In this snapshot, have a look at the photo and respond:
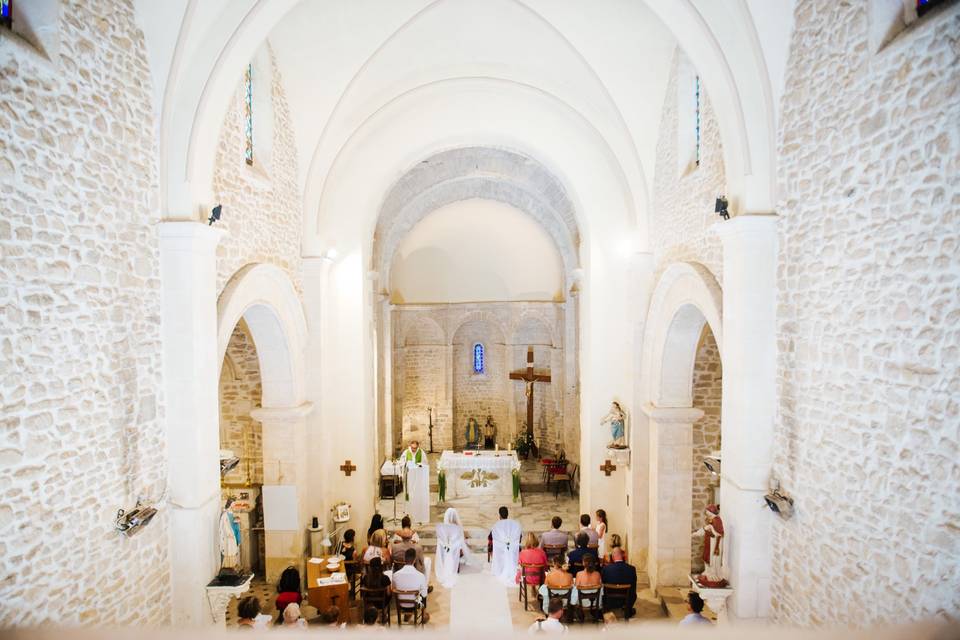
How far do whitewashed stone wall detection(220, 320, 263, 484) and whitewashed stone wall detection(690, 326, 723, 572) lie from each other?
25.5 ft

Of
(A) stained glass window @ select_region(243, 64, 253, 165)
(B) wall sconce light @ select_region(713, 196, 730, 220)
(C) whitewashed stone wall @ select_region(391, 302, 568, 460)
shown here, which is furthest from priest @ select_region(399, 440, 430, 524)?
(B) wall sconce light @ select_region(713, 196, 730, 220)

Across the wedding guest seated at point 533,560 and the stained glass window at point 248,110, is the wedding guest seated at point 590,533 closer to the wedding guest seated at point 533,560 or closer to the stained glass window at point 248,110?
the wedding guest seated at point 533,560

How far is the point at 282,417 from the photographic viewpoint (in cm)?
916

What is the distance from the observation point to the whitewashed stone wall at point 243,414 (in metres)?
10.6

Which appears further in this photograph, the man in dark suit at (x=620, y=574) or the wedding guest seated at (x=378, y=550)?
the wedding guest seated at (x=378, y=550)

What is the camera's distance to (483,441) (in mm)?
19406

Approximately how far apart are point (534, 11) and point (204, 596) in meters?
8.59

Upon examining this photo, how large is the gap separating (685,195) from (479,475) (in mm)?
9048

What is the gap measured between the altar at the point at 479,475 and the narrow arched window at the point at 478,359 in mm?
5667

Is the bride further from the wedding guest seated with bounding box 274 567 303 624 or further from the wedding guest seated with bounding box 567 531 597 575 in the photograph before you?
the wedding guest seated with bounding box 274 567 303 624

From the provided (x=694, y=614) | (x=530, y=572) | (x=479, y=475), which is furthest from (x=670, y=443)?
(x=479, y=475)

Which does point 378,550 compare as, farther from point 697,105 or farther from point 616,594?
point 697,105

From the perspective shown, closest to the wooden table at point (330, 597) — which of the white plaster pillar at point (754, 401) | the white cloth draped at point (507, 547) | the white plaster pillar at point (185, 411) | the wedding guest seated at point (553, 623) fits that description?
the white plaster pillar at point (185, 411)

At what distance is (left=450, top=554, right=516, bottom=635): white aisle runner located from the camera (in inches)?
331
